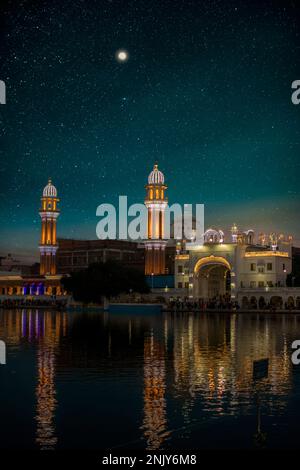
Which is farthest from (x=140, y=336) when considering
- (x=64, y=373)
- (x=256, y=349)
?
(x=64, y=373)

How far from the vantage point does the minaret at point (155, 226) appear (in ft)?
301

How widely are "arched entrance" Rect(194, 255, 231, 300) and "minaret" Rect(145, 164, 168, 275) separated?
11.3 meters

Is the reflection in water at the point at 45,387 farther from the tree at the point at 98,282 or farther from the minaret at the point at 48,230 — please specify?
the minaret at the point at 48,230

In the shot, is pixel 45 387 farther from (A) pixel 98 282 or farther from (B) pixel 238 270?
(B) pixel 238 270

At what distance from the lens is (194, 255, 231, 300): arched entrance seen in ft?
254

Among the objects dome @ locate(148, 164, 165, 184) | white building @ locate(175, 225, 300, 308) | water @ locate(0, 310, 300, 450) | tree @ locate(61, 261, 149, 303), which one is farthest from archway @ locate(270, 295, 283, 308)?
water @ locate(0, 310, 300, 450)

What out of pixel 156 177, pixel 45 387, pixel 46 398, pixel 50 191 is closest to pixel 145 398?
pixel 46 398

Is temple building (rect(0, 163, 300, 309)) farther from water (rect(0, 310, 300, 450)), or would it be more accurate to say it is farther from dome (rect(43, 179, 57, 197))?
water (rect(0, 310, 300, 450))

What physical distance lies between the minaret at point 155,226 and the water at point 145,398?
2683 inches

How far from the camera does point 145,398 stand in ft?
44.9

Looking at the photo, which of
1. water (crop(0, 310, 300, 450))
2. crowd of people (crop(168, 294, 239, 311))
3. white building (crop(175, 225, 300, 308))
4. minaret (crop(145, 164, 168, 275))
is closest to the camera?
water (crop(0, 310, 300, 450))

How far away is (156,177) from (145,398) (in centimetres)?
8202
